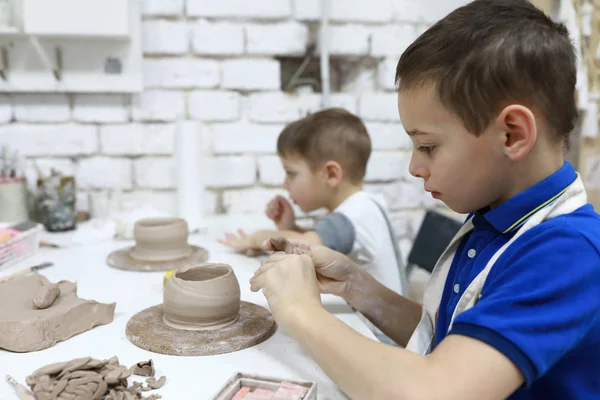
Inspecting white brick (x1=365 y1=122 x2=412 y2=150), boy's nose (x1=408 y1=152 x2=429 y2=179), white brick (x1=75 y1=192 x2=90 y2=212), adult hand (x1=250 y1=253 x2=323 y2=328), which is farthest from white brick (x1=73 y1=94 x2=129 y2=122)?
boy's nose (x1=408 y1=152 x2=429 y2=179)

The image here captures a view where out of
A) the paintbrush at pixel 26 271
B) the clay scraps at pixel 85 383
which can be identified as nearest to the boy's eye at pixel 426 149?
the clay scraps at pixel 85 383

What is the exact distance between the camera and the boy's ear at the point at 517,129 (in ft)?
2.07

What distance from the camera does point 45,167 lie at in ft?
5.55

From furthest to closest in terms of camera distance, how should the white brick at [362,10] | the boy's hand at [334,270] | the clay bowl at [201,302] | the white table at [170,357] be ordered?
1. the white brick at [362,10]
2. the boy's hand at [334,270]
3. the clay bowl at [201,302]
4. the white table at [170,357]

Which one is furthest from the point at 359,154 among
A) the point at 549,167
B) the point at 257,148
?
the point at 549,167

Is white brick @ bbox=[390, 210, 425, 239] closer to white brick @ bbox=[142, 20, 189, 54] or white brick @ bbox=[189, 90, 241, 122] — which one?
white brick @ bbox=[189, 90, 241, 122]

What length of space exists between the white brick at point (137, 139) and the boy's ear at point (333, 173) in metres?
0.60

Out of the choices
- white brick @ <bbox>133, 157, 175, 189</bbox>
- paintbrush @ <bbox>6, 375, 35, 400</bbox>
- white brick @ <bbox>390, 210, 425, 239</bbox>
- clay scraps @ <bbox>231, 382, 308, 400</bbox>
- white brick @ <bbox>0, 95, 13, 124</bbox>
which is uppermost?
white brick @ <bbox>0, 95, 13, 124</bbox>

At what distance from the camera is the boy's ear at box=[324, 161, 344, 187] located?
4.56 ft

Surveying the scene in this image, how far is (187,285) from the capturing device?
821 mm

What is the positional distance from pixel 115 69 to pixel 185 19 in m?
0.26

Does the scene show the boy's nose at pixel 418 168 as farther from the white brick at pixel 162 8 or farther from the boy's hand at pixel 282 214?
the white brick at pixel 162 8

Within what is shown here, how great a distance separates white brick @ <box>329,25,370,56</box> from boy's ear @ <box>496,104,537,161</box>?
1.18 meters

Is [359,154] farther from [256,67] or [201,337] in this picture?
[201,337]
